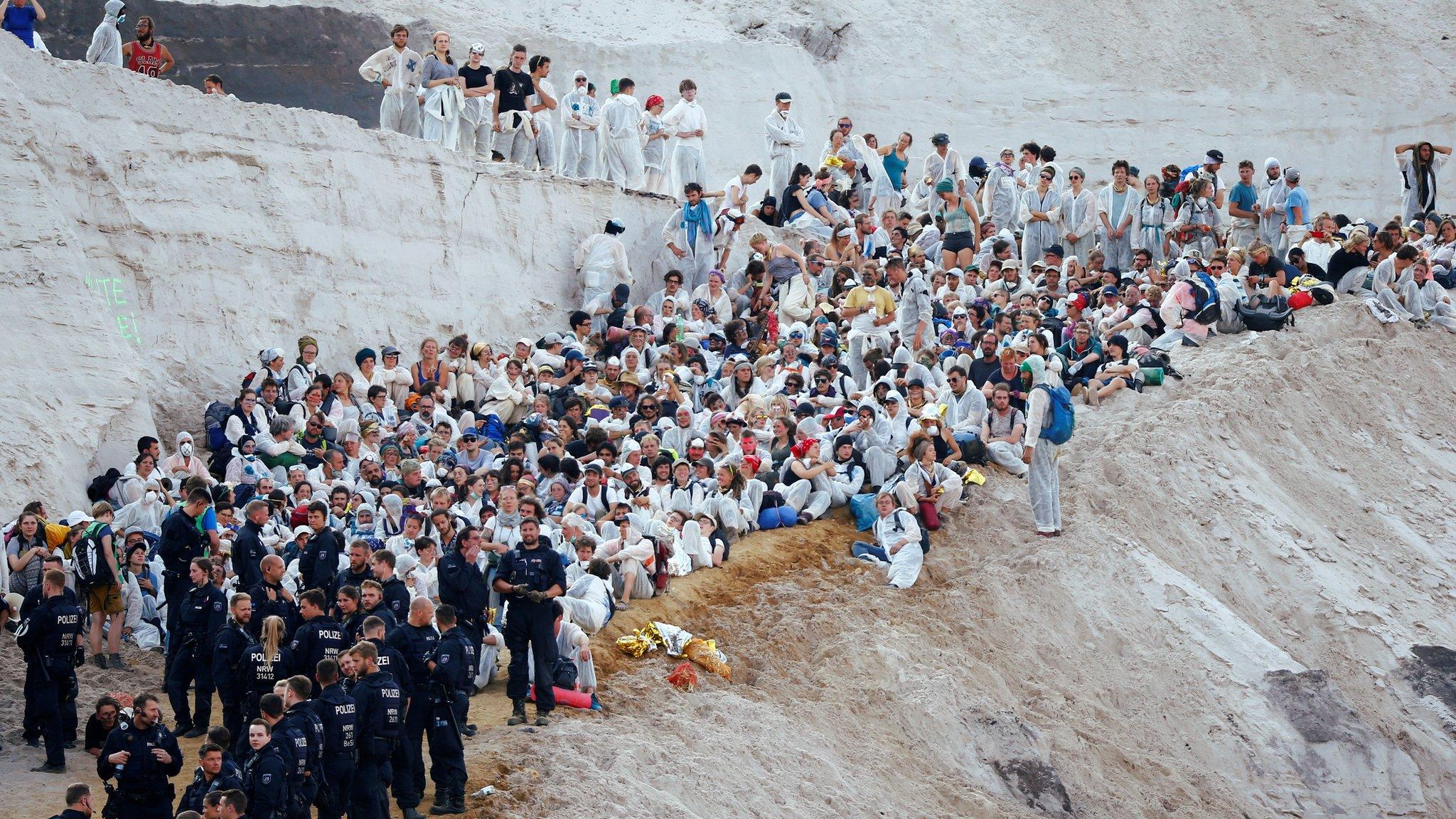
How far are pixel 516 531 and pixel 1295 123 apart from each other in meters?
22.7

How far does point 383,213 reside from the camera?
21125 mm

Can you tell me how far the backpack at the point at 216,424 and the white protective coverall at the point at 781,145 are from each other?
9.56m

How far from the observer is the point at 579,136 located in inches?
916

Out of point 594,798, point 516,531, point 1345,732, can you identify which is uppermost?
point 516,531

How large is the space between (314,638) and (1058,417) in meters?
8.29

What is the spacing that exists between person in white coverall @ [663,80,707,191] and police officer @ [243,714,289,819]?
14.5 metres

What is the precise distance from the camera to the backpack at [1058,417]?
56.5 ft

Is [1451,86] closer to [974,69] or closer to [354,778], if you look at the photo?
[974,69]

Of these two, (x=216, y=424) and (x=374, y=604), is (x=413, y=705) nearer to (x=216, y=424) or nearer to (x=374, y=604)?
(x=374, y=604)

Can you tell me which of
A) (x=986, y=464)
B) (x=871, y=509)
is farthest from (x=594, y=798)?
(x=986, y=464)

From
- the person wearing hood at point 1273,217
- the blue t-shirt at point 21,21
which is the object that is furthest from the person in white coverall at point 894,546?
the blue t-shirt at point 21,21

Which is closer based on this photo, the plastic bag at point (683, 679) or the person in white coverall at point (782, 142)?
the plastic bag at point (683, 679)

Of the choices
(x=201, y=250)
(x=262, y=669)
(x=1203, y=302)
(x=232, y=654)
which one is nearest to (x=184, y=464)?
(x=201, y=250)

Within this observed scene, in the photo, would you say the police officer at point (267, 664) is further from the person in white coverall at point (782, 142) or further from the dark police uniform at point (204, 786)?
the person in white coverall at point (782, 142)
